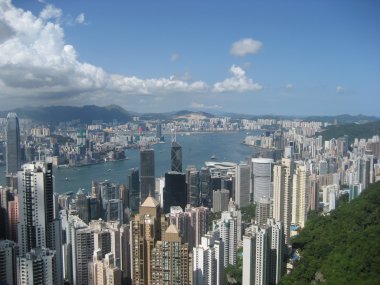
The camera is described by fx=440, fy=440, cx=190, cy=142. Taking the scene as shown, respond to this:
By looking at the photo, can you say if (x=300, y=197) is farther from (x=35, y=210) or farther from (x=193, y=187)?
(x=35, y=210)

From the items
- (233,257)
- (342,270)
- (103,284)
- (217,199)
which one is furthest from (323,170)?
(103,284)

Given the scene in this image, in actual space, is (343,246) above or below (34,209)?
below

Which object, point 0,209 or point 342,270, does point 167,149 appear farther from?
point 342,270

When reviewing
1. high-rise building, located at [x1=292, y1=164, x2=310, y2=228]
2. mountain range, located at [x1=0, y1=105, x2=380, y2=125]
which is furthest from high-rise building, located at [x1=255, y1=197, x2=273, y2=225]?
mountain range, located at [x1=0, y1=105, x2=380, y2=125]

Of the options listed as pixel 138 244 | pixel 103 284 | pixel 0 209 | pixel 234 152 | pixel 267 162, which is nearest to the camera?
pixel 138 244

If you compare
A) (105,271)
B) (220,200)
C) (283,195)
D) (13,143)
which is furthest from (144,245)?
(13,143)

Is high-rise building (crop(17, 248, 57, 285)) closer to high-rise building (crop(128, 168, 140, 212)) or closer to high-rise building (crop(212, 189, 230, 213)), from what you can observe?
high-rise building (crop(128, 168, 140, 212))
